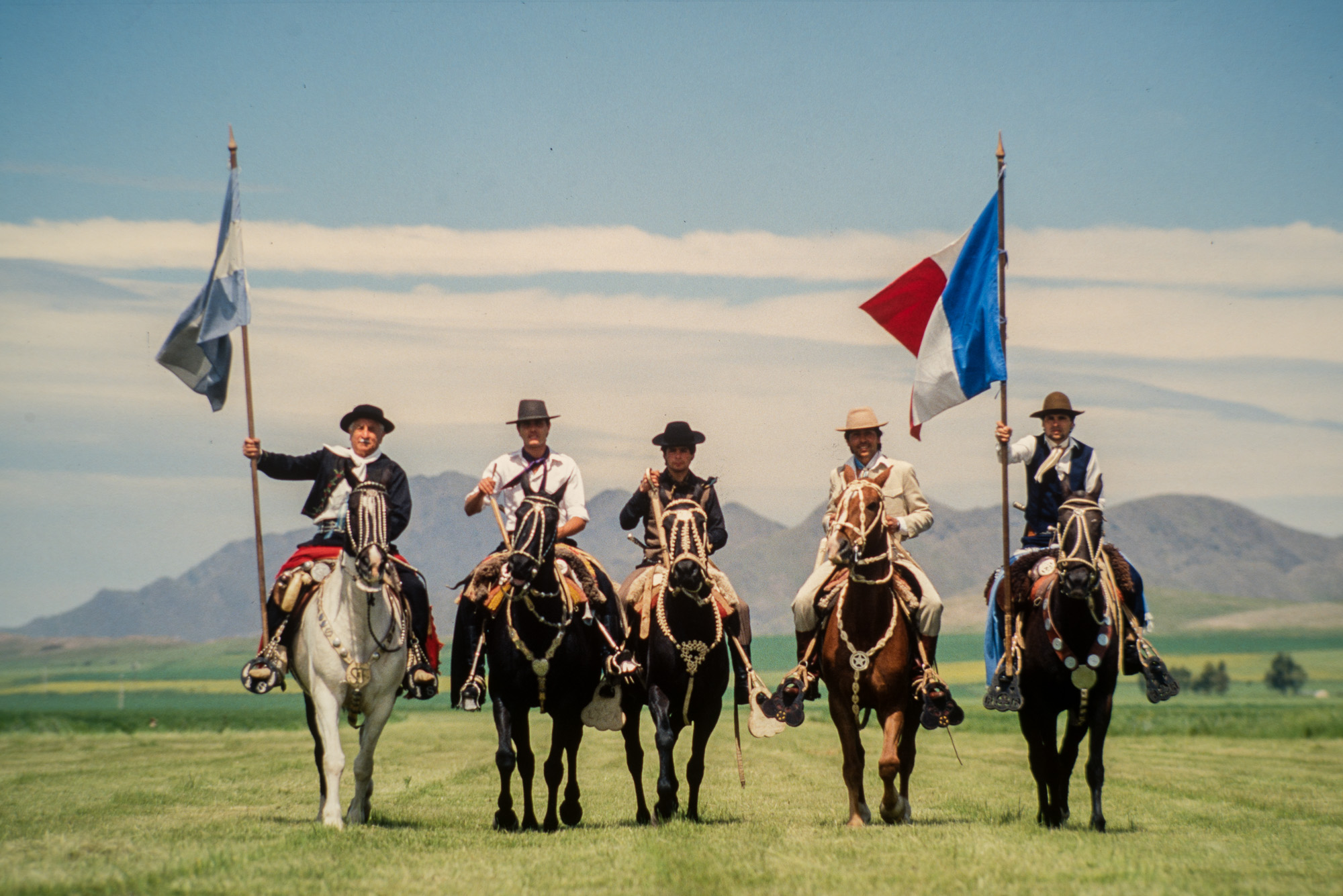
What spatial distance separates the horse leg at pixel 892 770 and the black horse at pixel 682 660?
5.24ft

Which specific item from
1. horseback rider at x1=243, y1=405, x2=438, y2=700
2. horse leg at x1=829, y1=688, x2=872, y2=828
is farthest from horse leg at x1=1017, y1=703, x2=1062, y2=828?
horseback rider at x1=243, y1=405, x2=438, y2=700

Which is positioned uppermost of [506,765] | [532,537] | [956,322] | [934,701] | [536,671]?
[956,322]

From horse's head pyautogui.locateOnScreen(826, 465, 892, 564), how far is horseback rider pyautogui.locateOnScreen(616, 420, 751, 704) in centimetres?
185

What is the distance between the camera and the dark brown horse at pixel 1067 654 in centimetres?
1351

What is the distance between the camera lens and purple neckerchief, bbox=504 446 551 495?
14.9 meters

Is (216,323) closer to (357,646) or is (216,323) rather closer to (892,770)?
(357,646)

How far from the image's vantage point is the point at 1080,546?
1322 centimetres

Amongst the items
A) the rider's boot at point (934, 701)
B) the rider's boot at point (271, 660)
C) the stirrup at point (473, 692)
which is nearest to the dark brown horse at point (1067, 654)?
the rider's boot at point (934, 701)

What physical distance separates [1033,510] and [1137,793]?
20.7 feet

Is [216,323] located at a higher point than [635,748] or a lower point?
higher

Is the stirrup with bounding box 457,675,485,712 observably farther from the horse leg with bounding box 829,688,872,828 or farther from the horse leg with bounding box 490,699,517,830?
the horse leg with bounding box 829,688,872,828

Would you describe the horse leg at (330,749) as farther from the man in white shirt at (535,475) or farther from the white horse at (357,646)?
the man in white shirt at (535,475)

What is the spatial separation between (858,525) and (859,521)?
41mm

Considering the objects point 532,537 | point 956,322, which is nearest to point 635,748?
point 532,537
